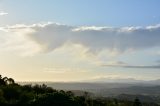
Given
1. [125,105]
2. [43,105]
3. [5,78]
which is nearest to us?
[43,105]

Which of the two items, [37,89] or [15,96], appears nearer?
[15,96]

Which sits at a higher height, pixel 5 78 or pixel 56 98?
pixel 5 78

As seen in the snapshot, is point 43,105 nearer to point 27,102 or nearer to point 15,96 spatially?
point 27,102

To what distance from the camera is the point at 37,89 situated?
162 meters

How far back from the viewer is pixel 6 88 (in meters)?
131

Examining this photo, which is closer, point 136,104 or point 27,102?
point 27,102

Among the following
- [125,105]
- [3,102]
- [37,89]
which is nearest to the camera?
[3,102]

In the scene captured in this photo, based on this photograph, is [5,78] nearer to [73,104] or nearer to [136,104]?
[136,104]

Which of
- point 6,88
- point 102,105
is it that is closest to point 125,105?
point 102,105

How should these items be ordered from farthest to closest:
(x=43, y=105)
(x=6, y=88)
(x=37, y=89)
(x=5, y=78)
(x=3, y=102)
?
(x=5, y=78)
(x=37, y=89)
(x=6, y=88)
(x=3, y=102)
(x=43, y=105)

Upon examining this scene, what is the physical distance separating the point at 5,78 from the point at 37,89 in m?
21.2

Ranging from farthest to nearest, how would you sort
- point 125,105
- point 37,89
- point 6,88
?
point 125,105
point 37,89
point 6,88

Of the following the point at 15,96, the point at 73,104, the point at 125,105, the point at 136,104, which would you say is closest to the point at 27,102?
the point at 73,104

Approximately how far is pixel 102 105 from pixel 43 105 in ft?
268
